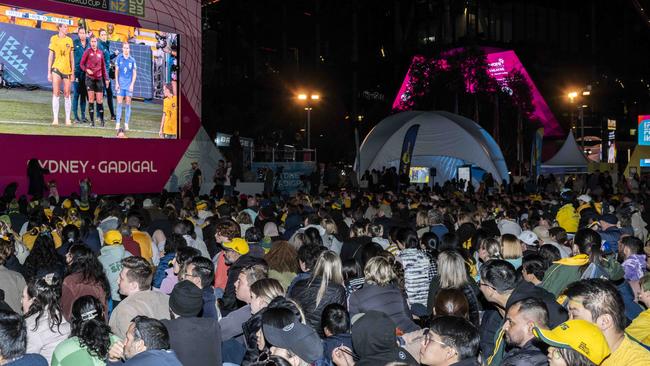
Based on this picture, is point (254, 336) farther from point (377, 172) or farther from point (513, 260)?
point (377, 172)

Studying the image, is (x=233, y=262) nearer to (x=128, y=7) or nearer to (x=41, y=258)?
(x=41, y=258)

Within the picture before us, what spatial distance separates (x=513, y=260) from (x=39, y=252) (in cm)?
479

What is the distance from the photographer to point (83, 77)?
21.6 metres

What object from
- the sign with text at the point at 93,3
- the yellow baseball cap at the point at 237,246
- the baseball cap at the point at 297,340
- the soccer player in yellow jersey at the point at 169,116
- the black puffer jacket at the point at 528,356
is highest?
the sign with text at the point at 93,3

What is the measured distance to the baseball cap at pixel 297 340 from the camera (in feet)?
13.1

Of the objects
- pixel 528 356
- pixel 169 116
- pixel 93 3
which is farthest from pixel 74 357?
pixel 169 116

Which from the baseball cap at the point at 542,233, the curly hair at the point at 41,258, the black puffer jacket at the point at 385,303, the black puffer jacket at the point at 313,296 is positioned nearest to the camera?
the black puffer jacket at the point at 313,296

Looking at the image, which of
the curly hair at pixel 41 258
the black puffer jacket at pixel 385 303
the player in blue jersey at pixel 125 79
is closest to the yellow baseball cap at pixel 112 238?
the curly hair at pixel 41 258

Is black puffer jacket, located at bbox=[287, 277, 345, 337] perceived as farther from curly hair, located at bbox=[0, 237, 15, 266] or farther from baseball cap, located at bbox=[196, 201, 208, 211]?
baseball cap, located at bbox=[196, 201, 208, 211]

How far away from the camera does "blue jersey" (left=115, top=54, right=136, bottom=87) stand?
879 inches

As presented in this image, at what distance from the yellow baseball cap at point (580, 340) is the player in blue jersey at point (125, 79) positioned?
2074cm

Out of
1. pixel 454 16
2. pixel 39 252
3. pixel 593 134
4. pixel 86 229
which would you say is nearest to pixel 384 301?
pixel 39 252

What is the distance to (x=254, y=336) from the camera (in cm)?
473

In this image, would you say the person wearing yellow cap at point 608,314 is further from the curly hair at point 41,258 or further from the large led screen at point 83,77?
the large led screen at point 83,77
